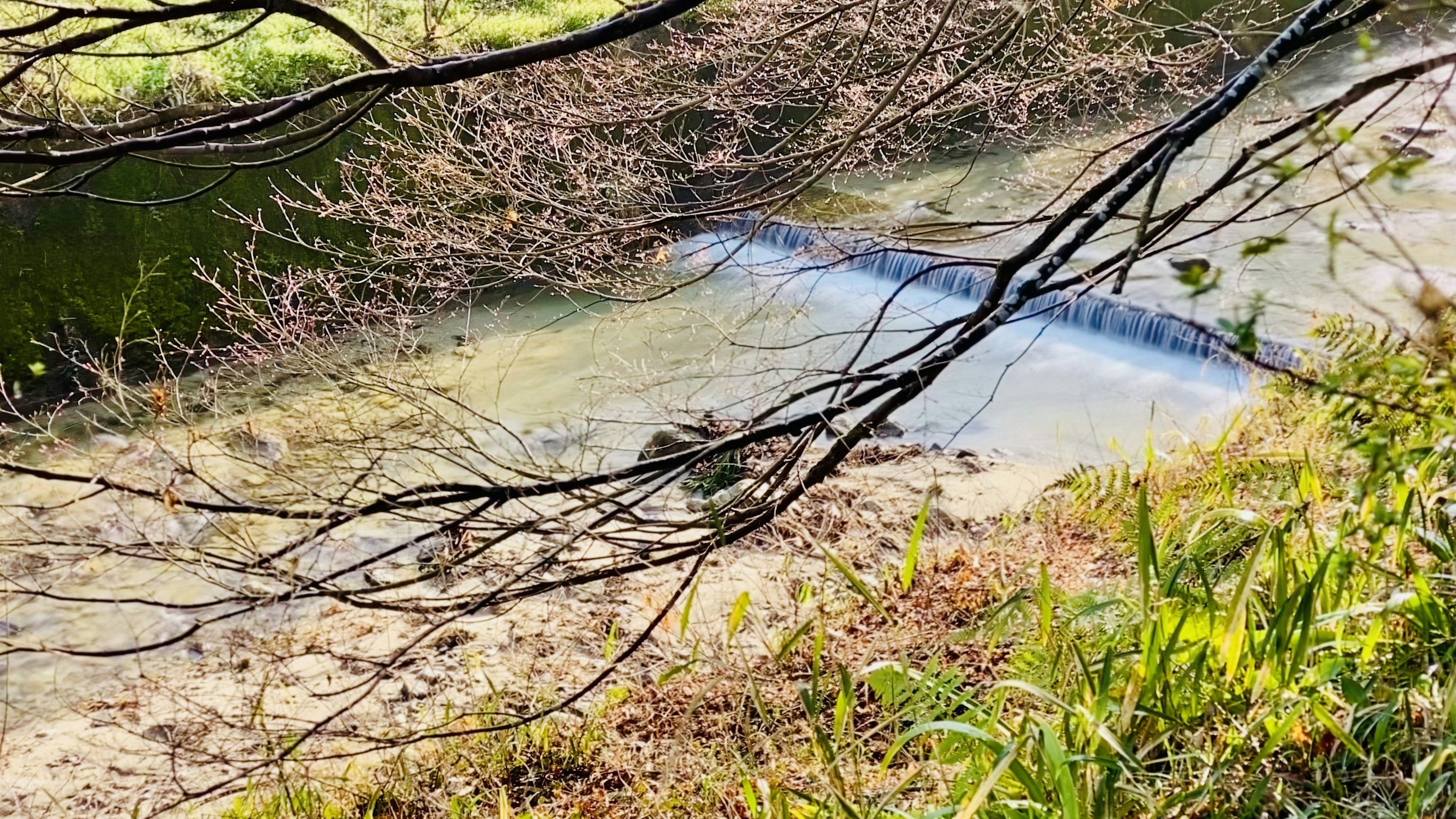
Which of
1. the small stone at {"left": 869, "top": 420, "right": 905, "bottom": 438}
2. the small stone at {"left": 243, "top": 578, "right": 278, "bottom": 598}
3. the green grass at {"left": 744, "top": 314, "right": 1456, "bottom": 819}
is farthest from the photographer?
the small stone at {"left": 869, "top": 420, "right": 905, "bottom": 438}

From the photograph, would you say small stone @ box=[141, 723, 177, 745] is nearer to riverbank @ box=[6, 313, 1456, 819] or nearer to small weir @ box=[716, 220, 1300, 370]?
riverbank @ box=[6, 313, 1456, 819]

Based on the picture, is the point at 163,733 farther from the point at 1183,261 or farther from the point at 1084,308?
the point at 1183,261

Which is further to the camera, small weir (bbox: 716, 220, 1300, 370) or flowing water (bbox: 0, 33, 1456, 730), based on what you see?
small weir (bbox: 716, 220, 1300, 370)

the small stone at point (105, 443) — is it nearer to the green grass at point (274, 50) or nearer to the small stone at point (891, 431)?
the green grass at point (274, 50)

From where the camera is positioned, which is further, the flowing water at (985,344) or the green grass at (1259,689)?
the flowing water at (985,344)

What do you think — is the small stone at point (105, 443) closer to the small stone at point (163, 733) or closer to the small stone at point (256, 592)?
the small stone at point (163, 733)

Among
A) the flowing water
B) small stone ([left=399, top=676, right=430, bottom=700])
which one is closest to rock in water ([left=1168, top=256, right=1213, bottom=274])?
the flowing water

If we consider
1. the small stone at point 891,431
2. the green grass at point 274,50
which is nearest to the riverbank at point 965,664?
the small stone at point 891,431

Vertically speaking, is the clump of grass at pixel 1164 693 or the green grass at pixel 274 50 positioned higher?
the green grass at pixel 274 50

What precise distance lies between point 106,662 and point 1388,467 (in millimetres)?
5258

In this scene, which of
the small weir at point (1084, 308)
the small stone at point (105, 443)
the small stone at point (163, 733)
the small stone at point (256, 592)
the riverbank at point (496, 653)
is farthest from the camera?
the small weir at point (1084, 308)

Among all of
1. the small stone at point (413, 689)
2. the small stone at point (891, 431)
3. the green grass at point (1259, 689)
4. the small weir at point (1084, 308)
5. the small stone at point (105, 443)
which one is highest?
the green grass at point (1259, 689)

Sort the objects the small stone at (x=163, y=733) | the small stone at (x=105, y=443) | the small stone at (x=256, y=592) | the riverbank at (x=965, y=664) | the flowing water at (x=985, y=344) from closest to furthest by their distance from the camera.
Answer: the riverbank at (x=965, y=664) < the small stone at (x=256, y=592) < the small stone at (x=163, y=733) < the small stone at (x=105, y=443) < the flowing water at (x=985, y=344)

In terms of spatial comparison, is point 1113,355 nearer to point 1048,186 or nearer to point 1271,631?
point 1048,186
